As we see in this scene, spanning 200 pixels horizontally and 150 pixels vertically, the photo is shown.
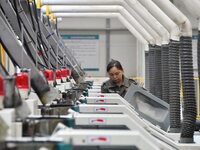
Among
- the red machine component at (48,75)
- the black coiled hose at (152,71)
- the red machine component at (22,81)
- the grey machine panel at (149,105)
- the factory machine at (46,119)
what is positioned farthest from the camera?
the black coiled hose at (152,71)

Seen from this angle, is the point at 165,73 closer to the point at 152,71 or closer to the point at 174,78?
the point at 174,78

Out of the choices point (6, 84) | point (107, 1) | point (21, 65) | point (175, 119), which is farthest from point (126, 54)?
point (6, 84)

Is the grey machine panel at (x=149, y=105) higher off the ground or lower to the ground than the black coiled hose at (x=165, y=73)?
lower

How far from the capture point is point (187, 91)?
552 cm

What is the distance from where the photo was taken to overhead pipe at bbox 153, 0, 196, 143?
5.54 meters

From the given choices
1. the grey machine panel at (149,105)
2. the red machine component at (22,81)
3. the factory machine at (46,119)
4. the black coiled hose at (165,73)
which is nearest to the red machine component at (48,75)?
the factory machine at (46,119)

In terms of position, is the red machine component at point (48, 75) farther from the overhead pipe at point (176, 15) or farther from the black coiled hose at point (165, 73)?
the black coiled hose at point (165, 73)

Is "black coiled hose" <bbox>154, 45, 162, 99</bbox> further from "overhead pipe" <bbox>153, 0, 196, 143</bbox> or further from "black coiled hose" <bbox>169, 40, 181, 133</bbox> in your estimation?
"overhead pipe" <bbox>153, 0, 196, 143</bbox>

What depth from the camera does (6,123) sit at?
1.94 meters

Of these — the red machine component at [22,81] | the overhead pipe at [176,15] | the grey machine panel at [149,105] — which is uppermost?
the overhead pipe at [176,15]

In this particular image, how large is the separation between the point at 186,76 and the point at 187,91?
0.17 metres

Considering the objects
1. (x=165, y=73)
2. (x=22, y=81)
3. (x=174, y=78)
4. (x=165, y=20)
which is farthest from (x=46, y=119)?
(x=165, y=73)

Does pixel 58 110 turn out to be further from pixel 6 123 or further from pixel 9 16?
pixel 9 16

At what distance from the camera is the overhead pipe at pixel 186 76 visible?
5539mm
